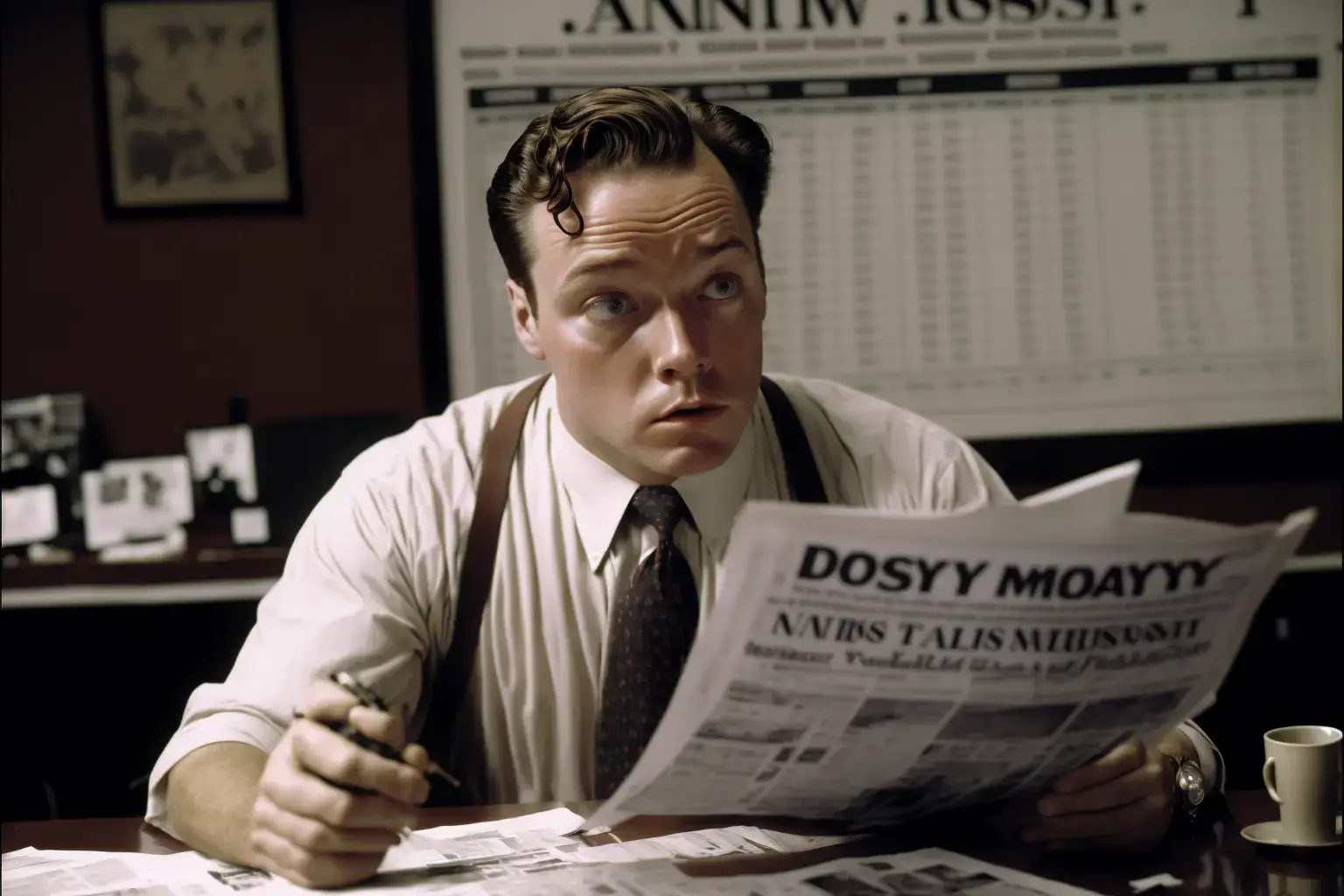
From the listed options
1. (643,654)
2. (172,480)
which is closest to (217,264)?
(172,480)

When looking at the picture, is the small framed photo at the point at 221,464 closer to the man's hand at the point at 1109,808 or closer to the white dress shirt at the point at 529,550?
the white dress shirt at the point at 529,550

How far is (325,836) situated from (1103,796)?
0.54 m

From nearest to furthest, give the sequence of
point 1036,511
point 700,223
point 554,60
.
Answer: point 1036,511 → point 700,223 → point 554,60

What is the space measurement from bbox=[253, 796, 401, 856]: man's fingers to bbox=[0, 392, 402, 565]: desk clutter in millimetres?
1766

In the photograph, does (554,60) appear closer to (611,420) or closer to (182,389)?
(182,389)

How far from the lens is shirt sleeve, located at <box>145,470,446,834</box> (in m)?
1.20

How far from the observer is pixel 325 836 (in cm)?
89

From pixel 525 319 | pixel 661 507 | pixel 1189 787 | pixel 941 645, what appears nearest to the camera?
pixel 941 645

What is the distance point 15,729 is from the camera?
2439 mm

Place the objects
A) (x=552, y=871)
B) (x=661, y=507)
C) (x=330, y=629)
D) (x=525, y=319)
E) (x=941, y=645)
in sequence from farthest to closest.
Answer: (x=525, y=319) < (x=661, y=507) < (x=330, y=629) < (x=552, y=871) < (x=941, y=645)

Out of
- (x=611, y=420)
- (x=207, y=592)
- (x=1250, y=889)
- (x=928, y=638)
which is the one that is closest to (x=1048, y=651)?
(x=928, y=638)

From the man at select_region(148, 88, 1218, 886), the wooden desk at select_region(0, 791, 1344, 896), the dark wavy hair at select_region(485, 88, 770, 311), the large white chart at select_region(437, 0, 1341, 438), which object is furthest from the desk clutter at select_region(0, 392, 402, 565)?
the wooden desk at select_region(0, 791, 1344, 896)

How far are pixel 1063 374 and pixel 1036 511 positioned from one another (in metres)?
2.12

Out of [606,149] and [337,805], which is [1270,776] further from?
[606,149]
